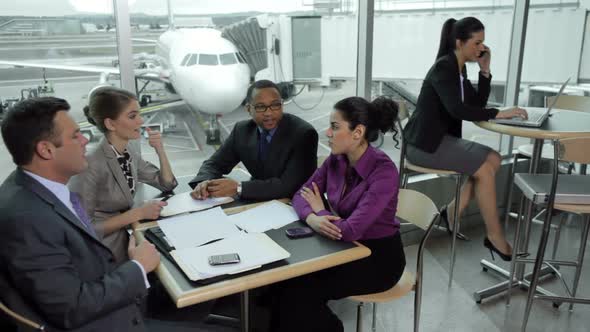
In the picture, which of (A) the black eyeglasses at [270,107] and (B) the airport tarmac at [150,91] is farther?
(B) the airport tarmac at [150,91]

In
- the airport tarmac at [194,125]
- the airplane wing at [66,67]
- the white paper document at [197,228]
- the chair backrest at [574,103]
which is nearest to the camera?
the white paper document at [197,228]

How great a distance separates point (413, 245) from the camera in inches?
139

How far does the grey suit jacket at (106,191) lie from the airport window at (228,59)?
6.07 metres

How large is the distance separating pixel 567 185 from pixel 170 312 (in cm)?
223

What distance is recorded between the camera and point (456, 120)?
2.89 meters

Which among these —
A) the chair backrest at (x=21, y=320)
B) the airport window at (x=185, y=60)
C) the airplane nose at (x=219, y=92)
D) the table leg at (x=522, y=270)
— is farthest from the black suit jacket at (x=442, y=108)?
the airport window at (x=185, y=60)

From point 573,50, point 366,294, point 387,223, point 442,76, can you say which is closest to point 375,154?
point 387,223

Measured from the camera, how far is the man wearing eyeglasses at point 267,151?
210 centimetres

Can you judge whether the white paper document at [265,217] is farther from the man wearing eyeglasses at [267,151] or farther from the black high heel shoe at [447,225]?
the black high heel shoe at [447,225]

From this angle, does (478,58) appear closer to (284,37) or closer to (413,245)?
(413,245)

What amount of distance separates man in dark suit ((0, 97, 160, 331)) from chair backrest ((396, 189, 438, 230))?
108 centimetres

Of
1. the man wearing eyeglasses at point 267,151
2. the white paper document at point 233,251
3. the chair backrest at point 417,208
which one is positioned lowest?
the chair backrest at point 417,208

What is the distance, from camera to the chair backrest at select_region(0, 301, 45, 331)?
41.8 inches

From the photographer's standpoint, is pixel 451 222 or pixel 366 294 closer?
pixel 366 294
